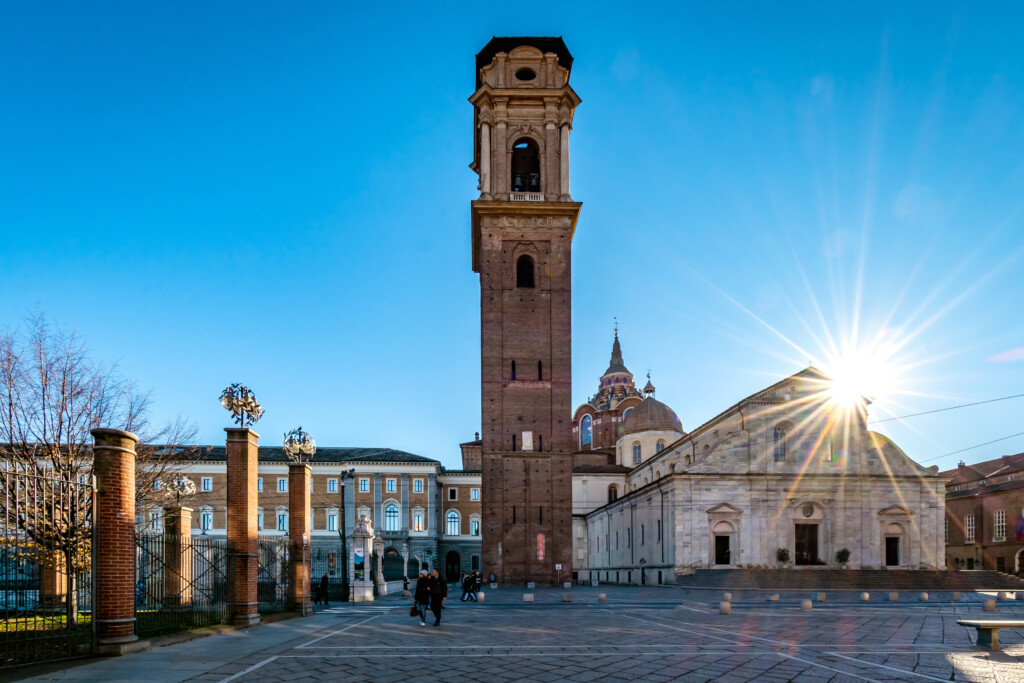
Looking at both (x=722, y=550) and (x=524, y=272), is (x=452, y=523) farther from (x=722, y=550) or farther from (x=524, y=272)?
(x=524, y=272)

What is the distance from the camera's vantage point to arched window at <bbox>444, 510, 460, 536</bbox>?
7318 cm

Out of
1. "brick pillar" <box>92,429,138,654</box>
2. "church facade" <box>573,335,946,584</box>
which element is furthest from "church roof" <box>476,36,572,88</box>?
"brick pillar" <box>92,429,138,654</box>

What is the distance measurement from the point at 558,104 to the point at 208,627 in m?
40.5

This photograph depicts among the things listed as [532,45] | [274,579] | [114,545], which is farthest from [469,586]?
[532,45]

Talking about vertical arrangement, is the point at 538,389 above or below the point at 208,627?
above

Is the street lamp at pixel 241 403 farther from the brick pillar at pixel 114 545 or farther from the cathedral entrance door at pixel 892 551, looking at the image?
the cathedral entrance door at pixel 892 551

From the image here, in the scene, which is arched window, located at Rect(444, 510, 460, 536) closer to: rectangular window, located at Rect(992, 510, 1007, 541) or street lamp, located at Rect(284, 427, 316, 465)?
rectangular window, located at Rect(992, 510, 1007, 541)

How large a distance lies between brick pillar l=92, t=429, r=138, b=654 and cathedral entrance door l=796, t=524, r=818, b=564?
4315 cm

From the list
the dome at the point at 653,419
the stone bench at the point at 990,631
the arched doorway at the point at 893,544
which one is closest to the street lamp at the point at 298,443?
the stone bench at the point at 990,631

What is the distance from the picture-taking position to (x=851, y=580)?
43.7 m

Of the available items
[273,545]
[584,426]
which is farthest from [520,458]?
[584,426]

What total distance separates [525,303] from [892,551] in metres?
26.1

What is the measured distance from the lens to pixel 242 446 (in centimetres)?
1805

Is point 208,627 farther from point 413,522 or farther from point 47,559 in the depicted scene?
point 413,522
